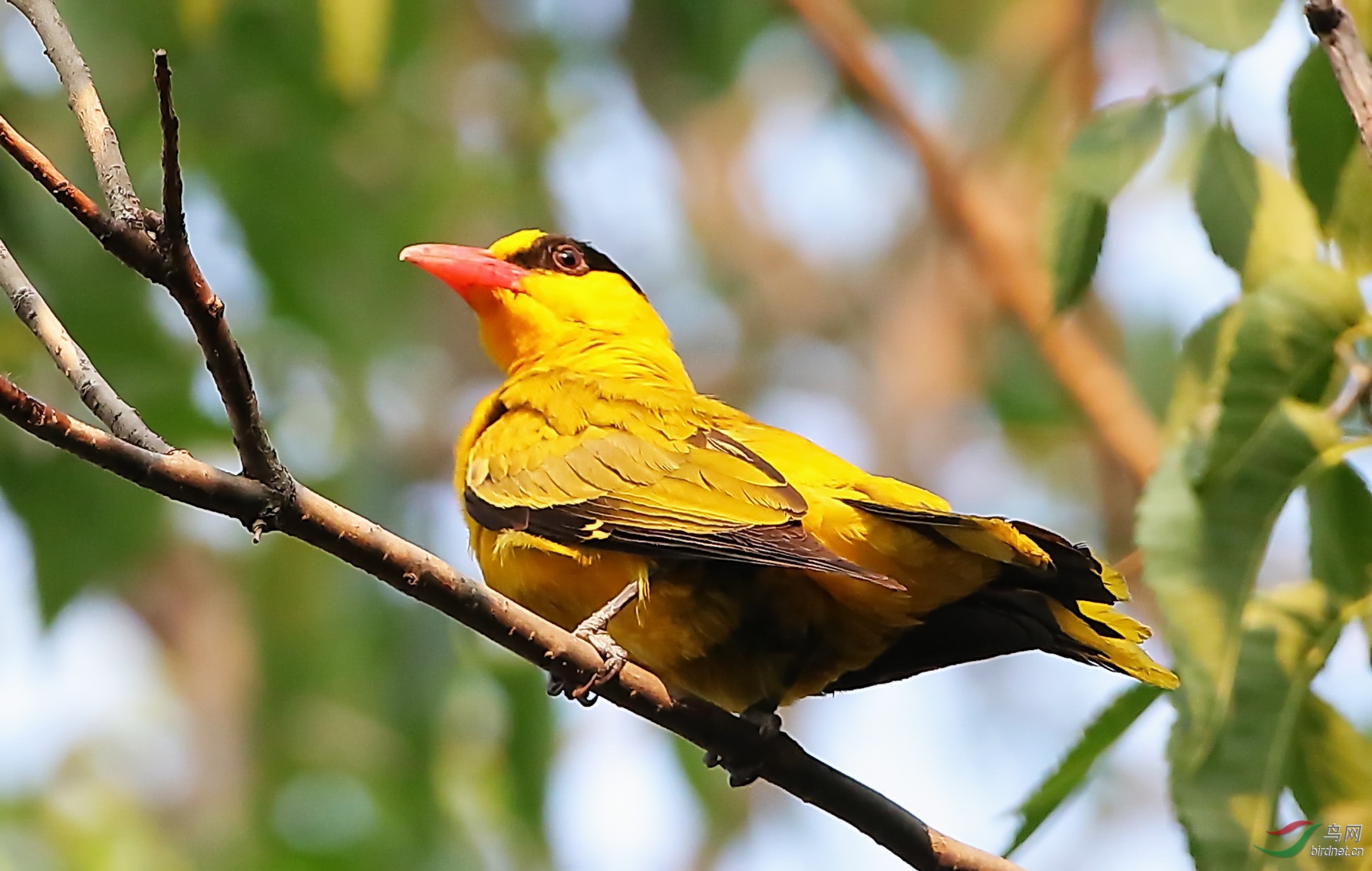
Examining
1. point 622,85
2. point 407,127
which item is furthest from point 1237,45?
point 622,85

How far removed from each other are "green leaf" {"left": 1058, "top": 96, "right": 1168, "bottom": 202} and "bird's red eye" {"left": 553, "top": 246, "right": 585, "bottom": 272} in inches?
79.3

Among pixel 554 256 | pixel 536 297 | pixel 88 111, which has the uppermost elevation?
pixel 554 256

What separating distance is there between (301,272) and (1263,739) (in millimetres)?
3602

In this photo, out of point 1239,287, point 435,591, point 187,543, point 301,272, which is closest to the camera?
point 435,591

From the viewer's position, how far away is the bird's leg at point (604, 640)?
267cm

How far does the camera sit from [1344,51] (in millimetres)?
2311

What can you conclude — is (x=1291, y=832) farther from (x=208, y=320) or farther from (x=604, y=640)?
(x=208, y=320)

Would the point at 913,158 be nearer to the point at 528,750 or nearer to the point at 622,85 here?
the point at 622,85

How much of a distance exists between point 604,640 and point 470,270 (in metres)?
1.94

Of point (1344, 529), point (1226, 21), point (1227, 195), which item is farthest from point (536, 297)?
point (1344, 529)

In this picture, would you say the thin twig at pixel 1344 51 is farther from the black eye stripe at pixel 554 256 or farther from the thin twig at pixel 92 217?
the black eye stripe at pixel 554 256

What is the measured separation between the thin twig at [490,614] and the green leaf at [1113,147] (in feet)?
3.88

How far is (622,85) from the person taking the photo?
803 cm

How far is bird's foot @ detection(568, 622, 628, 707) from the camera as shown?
2.66 meters
